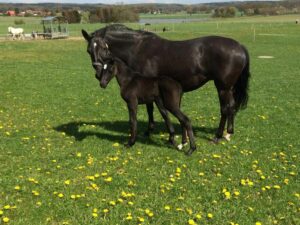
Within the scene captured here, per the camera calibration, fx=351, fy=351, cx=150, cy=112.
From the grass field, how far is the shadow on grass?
0.09ft

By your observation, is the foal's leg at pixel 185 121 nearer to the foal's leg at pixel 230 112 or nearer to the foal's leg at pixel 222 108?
the foal's leg at pixel 222 108

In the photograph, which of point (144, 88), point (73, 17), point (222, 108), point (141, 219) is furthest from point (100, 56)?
point (73, 17)

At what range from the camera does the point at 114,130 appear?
1015 centimetres

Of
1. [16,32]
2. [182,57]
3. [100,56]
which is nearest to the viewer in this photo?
[100,56]

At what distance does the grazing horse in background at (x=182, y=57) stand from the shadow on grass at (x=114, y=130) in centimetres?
166

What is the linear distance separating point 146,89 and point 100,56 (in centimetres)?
132

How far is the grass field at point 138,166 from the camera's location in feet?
18.7

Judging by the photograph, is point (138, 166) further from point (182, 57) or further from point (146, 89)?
point (182, 57)

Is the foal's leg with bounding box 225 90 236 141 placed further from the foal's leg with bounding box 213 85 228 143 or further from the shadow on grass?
the shadow on grass

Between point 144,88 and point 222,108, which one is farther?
point 222,108

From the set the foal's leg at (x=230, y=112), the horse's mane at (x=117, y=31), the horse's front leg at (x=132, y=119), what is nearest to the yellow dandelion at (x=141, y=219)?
the horse's front leg at (x=132, y=119)

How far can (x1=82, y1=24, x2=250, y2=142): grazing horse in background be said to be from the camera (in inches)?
340

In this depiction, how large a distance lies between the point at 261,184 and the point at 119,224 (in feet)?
9.68

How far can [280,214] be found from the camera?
18.6 ft
